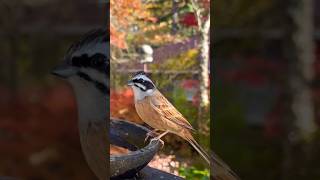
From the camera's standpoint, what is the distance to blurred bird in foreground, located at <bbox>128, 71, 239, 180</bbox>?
2.62 meters

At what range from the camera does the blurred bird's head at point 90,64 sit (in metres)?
2.71

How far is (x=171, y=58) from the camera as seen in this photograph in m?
2.62

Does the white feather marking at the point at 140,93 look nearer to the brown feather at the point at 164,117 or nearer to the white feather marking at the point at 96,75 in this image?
the brown feather at the point at 164,117

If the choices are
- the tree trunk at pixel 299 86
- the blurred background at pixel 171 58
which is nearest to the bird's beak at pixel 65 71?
the blurred background at pixel 171 58

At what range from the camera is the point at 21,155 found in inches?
149

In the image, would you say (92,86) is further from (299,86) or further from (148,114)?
(299,86)

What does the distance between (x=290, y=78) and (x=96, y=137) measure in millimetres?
1335

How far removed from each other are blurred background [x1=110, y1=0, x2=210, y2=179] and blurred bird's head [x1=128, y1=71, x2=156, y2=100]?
21 mm

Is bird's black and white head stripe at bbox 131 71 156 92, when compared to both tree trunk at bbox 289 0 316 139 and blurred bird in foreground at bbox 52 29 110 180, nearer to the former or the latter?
blurred bird in foreground at bbox 52 29 110 180

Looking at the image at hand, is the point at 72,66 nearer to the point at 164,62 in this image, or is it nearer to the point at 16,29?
the point at 164,62

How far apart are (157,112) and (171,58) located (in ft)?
0.90

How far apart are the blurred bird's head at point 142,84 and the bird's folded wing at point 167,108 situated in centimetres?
4

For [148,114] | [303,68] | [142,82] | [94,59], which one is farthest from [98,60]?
[303,68]

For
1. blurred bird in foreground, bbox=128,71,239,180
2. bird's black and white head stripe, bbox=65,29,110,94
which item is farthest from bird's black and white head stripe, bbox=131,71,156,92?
bird's black and white head stripe, bbox=65,29,110,94
